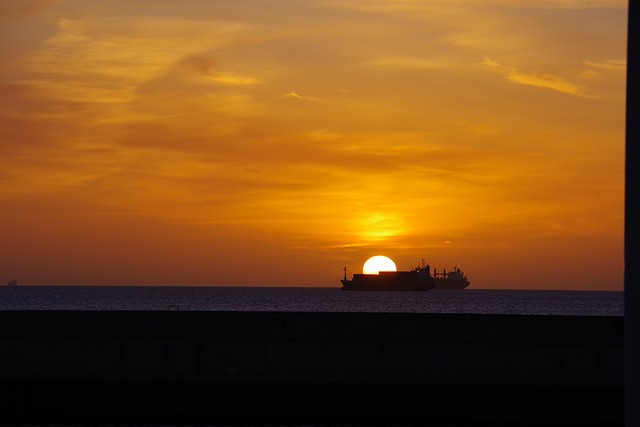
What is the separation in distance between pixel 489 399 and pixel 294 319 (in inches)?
203

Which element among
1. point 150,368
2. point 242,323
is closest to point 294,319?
point 242,323

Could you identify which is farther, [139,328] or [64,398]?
[139,328]

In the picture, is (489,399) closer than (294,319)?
Yes

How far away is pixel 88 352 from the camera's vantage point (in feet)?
78.8

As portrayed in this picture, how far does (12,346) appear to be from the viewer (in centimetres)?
2383

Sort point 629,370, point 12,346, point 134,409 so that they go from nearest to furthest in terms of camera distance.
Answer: point 629,370
point 134,409
point 12,346

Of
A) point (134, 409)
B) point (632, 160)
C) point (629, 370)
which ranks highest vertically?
point (632, 160)

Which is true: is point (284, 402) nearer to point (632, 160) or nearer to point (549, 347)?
point (549, 347)

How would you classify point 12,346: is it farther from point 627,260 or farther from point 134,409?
point 627,260

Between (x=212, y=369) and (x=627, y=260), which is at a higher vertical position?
(x=627, y=260)

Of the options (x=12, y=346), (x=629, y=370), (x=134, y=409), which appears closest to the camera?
(x=629, y=370)

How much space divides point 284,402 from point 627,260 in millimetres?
14470

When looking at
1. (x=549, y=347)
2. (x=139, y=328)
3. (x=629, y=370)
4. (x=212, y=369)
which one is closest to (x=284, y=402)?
(x=212, y=369)

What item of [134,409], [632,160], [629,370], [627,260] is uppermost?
[632,160]
